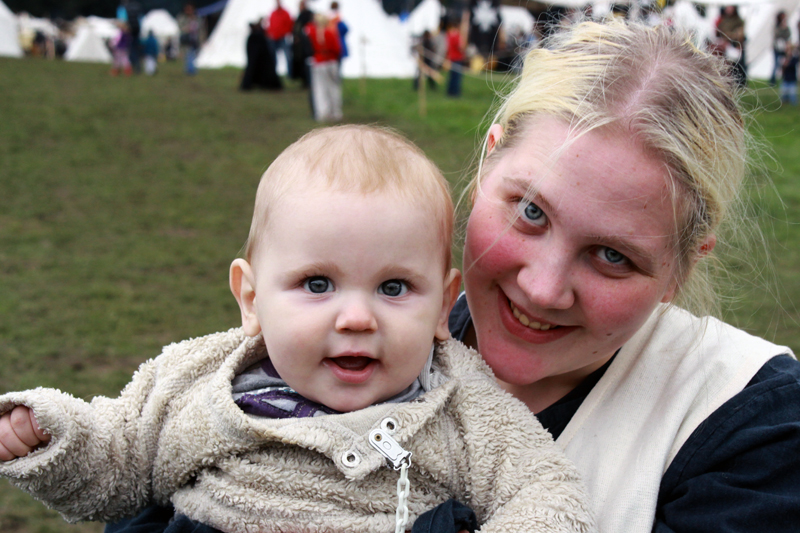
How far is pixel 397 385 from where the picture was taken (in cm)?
161

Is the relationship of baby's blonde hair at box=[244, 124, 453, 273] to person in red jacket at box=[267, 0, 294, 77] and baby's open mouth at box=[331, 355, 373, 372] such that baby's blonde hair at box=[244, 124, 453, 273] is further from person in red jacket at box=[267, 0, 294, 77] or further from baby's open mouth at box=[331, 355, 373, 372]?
person in red jacket at box=[267, 0, 294, 77]

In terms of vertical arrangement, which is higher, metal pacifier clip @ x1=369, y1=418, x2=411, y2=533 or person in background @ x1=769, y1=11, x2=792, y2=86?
person in background @ x1=769, y1=11, x2=792, y2=86

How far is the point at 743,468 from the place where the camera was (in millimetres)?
1494

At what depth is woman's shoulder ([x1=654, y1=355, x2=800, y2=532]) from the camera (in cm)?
142

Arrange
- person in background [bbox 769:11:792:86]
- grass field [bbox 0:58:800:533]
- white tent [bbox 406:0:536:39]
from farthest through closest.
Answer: white tent [bbox 406:0:536:39] → person in background [bbox 769:11:792:86] → grass field [bbox 0:58:800:533]

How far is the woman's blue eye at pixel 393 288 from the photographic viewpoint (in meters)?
1.56

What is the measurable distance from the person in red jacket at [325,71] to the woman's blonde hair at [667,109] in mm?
11318

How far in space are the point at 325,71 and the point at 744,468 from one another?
11963 millimetres

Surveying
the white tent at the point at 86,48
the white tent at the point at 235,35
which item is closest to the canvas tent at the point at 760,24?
the white tent at the point at 235,35

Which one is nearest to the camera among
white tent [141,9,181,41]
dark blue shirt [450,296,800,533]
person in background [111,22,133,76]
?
dark blue shirt [450,296,800,533]

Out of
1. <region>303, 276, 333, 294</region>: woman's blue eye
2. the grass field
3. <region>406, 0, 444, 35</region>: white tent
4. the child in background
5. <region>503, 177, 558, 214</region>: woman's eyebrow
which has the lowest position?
the grass field

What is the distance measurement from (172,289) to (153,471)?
16.2ft

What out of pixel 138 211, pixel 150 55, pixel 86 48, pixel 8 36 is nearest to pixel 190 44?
pixel 150 55

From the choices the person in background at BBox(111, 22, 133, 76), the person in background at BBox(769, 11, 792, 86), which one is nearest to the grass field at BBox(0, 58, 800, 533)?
the person in background at BBox(769, 11, 792, 86)
